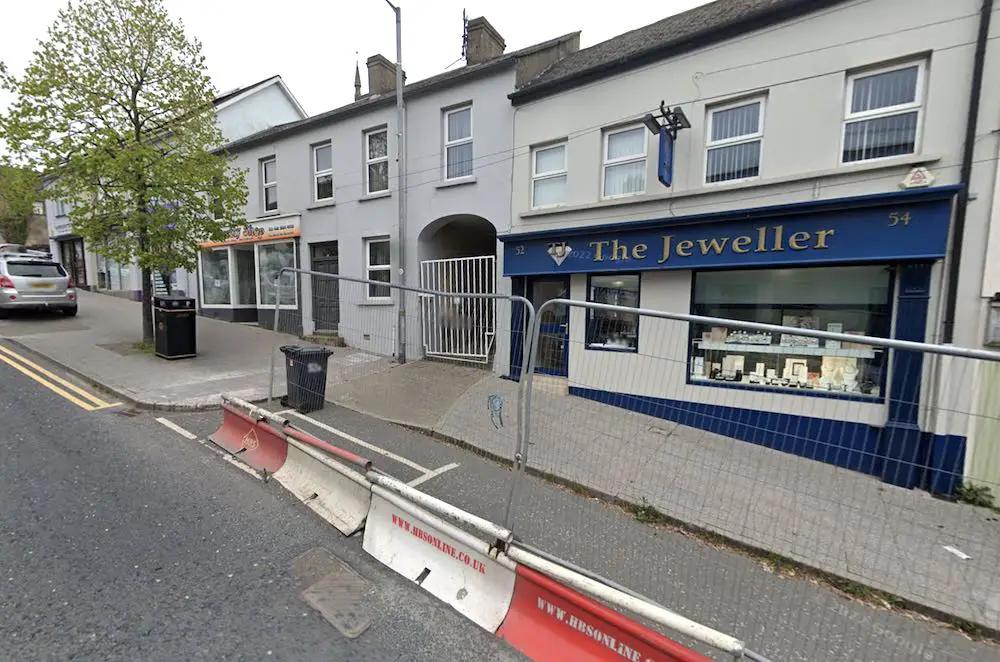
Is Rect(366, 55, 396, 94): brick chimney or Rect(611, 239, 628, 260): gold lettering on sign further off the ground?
Rect(366, 55, 396, 94): brick chimney

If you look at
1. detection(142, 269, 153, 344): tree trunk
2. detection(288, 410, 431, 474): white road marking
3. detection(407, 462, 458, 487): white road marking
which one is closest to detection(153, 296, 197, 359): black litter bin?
detection(142, 269, 153, 344): tree trunk

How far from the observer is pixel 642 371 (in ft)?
13.4

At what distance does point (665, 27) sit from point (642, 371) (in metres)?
7.55

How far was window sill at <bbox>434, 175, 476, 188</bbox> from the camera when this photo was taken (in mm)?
8999

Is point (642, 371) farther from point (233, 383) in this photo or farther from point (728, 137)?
point (233, 383)

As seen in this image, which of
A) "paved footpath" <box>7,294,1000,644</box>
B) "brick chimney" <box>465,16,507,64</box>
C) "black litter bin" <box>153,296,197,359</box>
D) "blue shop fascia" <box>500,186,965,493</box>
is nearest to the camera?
"paved footpath" <box>7,294,1000,644</box>

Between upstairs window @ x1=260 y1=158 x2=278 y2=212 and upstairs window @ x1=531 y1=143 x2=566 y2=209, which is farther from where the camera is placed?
upstairs window @ x1=260 y1=158 x2=278 y2=212

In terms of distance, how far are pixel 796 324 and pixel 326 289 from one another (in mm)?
8694

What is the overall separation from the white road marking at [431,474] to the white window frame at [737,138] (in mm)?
5547

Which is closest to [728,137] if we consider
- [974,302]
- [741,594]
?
[974,302]

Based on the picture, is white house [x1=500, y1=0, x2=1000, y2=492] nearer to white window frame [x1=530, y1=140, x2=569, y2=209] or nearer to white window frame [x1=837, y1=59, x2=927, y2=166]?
white window frame [x1=837, y1=59, x2=927, y2=166]

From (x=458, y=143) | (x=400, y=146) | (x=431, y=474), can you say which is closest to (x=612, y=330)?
(x=431, y=474)

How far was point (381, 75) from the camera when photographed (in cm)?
1159

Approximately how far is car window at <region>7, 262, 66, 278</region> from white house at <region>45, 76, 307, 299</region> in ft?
7.45
